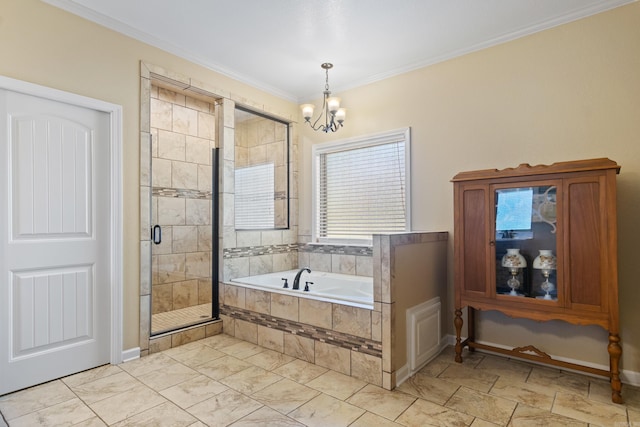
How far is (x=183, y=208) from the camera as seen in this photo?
13.7ft

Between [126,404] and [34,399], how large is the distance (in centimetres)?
62

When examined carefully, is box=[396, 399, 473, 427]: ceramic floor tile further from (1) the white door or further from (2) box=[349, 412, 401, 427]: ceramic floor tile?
(1) the white door

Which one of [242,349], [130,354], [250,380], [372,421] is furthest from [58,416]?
[372,421]

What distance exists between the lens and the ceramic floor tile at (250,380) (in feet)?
7.76

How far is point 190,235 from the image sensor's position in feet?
13.5

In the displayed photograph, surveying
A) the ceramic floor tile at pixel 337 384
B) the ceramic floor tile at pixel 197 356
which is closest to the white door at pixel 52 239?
the ceramic floor tile at pixel 197 356

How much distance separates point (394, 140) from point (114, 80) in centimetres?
260

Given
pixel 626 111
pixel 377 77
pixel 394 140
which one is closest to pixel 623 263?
pixel 626 111

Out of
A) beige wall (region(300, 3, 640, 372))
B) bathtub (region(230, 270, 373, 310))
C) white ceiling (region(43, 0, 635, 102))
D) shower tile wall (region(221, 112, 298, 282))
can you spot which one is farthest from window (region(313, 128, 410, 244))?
white ceiling (region(43, 0, 635, 102))

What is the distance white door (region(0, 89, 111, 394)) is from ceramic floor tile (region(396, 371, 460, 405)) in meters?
2.34

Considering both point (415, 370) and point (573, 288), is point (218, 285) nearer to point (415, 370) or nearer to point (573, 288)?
point (415, 370)

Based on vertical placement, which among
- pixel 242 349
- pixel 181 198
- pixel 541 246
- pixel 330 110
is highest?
pixel 330 110

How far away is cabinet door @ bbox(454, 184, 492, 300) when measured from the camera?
2.67 meters

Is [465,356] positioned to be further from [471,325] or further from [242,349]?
[242,349]
